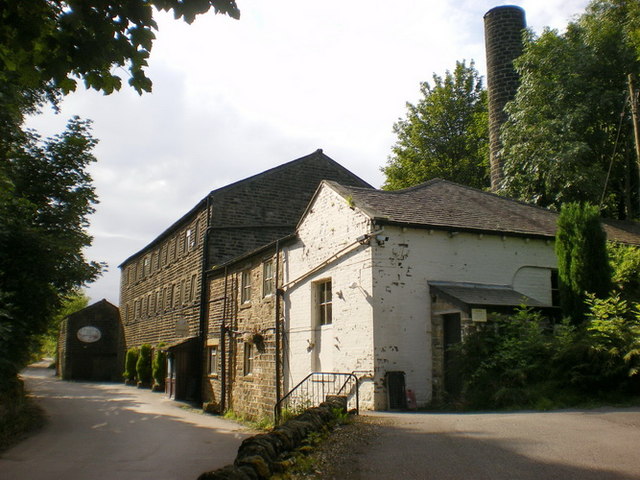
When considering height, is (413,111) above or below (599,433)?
above

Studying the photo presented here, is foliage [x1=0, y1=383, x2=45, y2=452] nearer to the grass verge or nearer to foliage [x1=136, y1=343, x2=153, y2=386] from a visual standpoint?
the grass verge

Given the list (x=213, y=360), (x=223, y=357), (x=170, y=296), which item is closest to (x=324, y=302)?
(x=223, y=357)

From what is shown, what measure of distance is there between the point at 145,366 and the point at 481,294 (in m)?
25.4

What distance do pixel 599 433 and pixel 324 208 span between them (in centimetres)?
965

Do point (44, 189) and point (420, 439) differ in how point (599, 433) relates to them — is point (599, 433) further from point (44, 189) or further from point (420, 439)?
point (44, 189)

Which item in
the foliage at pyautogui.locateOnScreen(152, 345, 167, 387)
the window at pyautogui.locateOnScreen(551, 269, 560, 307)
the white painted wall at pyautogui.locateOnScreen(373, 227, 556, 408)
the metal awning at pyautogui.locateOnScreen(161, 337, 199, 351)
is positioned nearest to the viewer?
the white painted wall at pyautogui.locateOnScreen(373, 227, 556, 408)

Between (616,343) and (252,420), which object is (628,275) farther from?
(252,420)

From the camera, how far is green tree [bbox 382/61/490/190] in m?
35.7

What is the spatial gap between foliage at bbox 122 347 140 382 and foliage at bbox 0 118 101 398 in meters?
17.0

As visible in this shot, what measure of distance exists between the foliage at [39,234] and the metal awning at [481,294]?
30.7ft

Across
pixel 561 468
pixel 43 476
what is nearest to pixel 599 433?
pixel 561 468

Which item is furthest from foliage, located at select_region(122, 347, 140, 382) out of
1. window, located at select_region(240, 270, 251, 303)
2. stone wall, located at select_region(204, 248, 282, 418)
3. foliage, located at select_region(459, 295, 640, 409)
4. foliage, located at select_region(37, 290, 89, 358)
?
foliage, located at select_region(459, 295, 640, 409)

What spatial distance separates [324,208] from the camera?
1616 centimetres

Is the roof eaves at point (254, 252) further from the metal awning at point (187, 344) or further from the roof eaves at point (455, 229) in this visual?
the roof eaves at point (455, 229)
